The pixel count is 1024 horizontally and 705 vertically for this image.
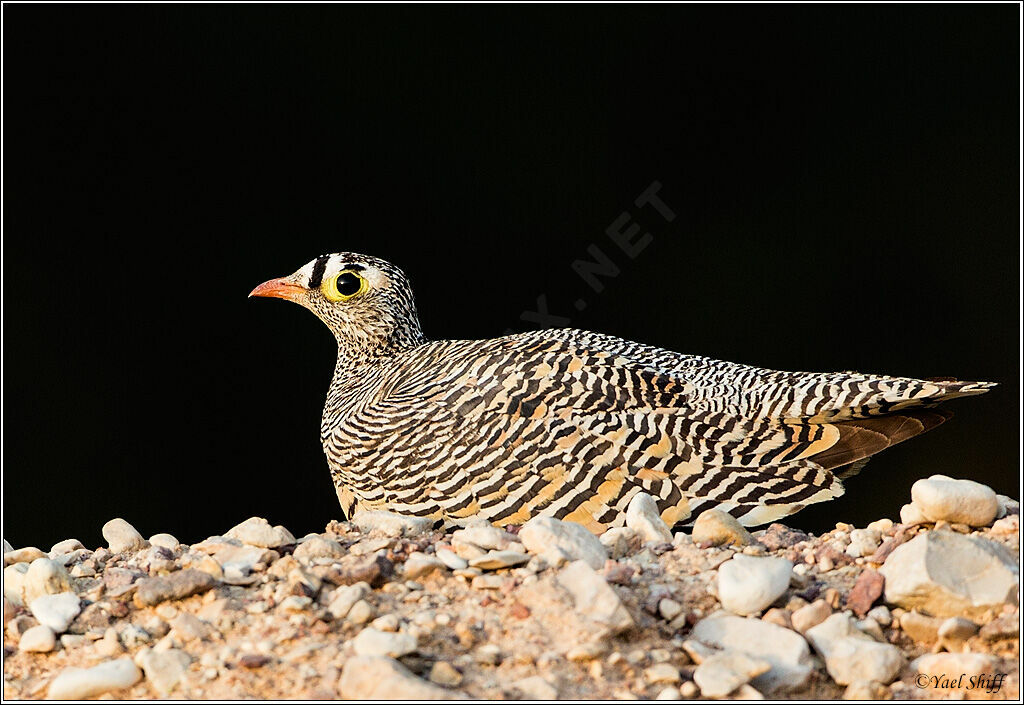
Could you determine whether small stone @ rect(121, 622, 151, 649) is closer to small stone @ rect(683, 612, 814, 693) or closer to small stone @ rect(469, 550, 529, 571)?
small stone @ rect(469, 550, 529, 571)

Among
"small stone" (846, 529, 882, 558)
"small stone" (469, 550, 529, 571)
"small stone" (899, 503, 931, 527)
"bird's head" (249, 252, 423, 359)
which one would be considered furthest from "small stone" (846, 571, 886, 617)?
"bird's head" (249, 252, 423, 359)

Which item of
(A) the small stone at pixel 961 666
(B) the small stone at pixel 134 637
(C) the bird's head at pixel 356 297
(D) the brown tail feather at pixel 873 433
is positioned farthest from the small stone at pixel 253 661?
(C) the bird's head at pixel 356 297

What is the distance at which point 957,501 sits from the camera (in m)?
2.37

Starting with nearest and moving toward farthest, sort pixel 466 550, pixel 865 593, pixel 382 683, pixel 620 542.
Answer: pixel 382 683 → pixel 865 593 → pixel 466 550 → pixel 620 542

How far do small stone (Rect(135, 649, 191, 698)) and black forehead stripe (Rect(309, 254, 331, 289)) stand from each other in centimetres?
242

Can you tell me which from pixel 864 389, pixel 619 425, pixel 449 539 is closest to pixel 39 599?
pixel 449 539

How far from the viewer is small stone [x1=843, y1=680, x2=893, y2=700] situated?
184cm

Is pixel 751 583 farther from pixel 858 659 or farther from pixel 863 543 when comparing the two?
pixel 863 543

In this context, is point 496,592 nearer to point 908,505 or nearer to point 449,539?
point 449,539

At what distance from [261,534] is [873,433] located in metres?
1.98

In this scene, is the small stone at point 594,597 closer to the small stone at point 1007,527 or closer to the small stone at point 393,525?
the small stone at point 393,525

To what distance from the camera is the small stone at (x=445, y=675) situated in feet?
5.88

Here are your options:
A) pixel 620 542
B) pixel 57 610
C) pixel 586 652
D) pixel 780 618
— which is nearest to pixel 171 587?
→ pixel 57 610

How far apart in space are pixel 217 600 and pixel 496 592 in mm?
548
